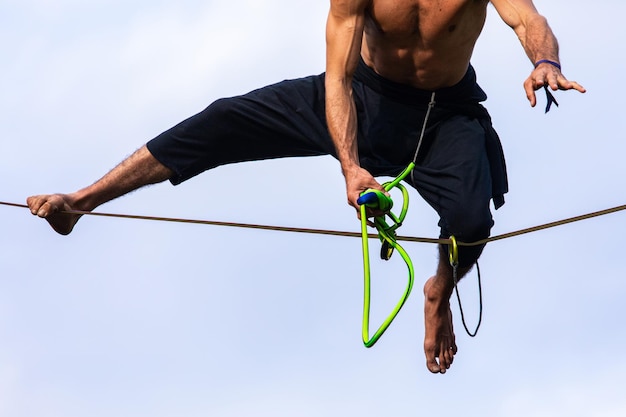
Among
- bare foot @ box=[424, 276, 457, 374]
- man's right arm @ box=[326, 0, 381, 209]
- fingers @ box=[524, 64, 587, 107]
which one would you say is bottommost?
bare foot @ box=[424, 276, 457, 374]

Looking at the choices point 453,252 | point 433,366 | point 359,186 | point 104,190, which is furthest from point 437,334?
point 104,190

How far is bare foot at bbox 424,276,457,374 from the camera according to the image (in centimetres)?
1147

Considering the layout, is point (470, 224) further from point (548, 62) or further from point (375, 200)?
point (548, 62)

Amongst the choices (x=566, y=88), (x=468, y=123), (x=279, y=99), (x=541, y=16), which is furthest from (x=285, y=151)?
(x=566, y=88)

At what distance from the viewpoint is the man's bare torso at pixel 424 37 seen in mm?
10703

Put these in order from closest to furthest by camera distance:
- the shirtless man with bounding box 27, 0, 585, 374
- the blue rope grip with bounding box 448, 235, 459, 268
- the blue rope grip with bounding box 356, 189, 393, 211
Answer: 1. the blue rope grip with bounding box 356, 189, 393, 211
2. the blue rope grip with bounding box 448, 235, 459, 268
3. the shirtless man with bounding box 27, 0, 585, 374

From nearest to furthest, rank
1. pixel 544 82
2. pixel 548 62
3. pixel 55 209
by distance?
pixel 544 82, pixel 548 62, pixel 55 209

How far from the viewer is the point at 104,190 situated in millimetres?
11336

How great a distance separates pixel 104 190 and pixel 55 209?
30 centimetres

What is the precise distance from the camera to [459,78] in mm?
11008

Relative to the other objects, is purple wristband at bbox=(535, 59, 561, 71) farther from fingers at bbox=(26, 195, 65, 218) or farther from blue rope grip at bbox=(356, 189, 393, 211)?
fingers at bbox=(26, 195, 65, 218)

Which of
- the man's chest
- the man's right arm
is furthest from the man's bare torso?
the man's right arm

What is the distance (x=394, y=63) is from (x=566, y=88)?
1.95 metres

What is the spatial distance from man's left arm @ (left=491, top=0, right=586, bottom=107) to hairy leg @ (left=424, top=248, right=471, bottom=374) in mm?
1662
